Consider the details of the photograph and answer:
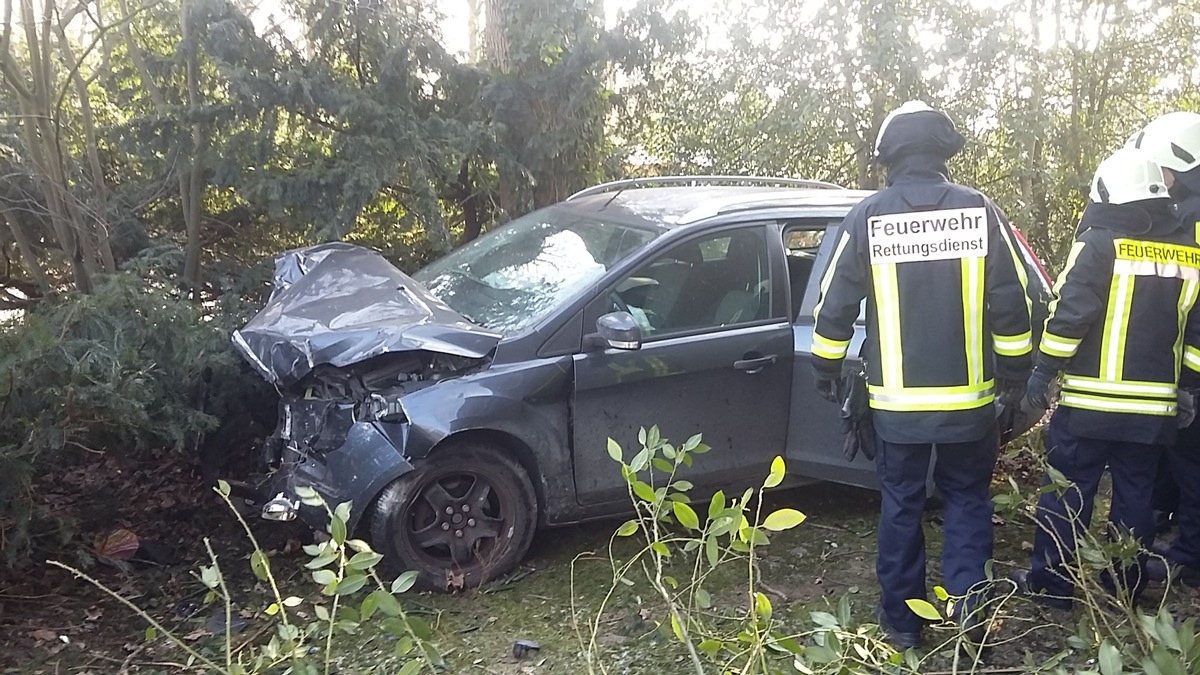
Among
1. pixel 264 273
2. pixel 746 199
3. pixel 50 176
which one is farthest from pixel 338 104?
pixel 746 199

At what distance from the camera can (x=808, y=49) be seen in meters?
7.11

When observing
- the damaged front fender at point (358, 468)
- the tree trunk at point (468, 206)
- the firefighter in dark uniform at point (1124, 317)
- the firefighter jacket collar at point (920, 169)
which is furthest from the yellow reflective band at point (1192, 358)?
the tree trunk at point (468, 206)

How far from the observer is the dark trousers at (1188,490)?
3.81 metres

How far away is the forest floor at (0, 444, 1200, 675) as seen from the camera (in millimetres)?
3420

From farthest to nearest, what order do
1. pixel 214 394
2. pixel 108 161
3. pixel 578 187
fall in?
pixel 578 187 → pixel 108 161 → pixel 214 394

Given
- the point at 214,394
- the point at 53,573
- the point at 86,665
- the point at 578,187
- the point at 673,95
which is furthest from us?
the point at 673,95

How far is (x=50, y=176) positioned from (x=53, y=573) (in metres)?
2.29

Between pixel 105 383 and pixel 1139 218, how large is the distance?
148 inches

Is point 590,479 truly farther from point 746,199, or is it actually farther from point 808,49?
point 808,49

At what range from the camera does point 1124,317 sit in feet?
11.0

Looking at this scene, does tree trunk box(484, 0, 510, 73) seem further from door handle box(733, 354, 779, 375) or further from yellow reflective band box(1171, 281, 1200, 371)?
yellow reflective band box(1171, 281, 1200, 371)

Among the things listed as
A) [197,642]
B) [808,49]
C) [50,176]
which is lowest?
[197,642]

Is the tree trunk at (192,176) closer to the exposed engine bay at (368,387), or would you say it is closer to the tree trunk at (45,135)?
the tree trunk at (45,135)

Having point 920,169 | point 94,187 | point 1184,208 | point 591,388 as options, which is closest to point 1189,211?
point 1184,208
